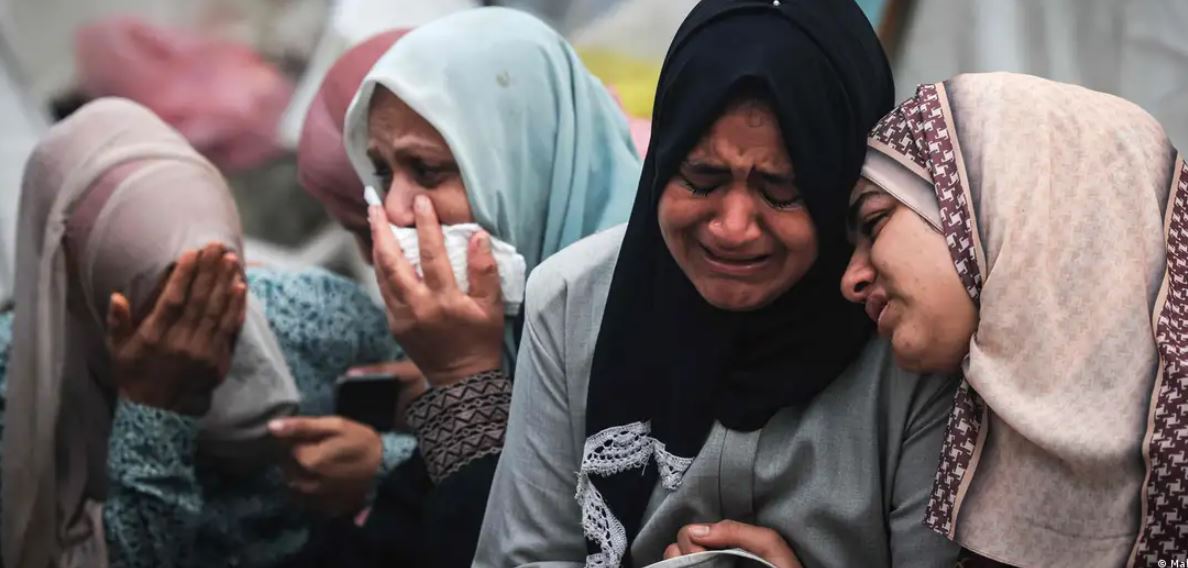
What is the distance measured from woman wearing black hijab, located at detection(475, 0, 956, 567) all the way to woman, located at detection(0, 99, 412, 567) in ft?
1.95

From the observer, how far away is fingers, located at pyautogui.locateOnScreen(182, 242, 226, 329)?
170cm

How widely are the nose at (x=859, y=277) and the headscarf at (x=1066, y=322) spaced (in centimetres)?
8

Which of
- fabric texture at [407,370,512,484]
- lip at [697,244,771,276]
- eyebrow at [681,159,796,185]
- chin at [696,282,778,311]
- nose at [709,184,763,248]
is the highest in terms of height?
eyebrow at [681,159,796,185]

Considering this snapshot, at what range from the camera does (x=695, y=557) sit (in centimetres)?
122

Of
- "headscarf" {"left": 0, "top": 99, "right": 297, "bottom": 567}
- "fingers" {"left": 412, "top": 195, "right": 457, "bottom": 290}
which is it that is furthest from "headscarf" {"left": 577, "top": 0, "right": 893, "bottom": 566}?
"headscarf" {"left": 0, "top": 99, "right": 297, "bottom": 567}

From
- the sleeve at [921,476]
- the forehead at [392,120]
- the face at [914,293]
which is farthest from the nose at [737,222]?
the forehead at [392,120]

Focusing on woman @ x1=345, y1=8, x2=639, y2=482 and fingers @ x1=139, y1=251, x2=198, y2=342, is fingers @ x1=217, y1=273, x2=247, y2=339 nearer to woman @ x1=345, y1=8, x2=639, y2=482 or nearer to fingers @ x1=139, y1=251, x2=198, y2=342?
fingers @ x1=139, y1=251, x2=198, y2=342

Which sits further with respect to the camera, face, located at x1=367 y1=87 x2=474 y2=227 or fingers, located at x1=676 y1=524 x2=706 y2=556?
face, located at x1=367 y1=87 x2=474 y2=227

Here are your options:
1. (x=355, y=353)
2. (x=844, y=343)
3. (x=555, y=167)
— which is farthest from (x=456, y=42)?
(x=844, y=343)

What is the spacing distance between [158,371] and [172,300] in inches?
4.3

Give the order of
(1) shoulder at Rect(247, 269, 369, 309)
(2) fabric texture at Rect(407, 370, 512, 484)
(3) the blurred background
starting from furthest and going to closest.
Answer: (3) the blurred background < (1) shoulder at Rect(247, 269, 369, 309) < (2) fabric texture at Rect(407, 370, 512, 484)

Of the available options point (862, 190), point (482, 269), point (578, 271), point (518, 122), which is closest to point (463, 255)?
point (482, 269)

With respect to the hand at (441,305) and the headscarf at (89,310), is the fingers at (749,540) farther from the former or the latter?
the headscarf at (89,310)

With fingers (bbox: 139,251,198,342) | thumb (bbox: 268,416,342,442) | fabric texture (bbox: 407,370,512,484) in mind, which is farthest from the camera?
thumb (bbox: 268,416,342,442)
